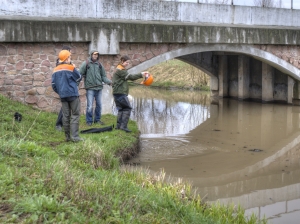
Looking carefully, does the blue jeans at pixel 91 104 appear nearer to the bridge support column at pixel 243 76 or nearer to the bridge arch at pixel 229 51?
the bridge arch at pixel 229 51

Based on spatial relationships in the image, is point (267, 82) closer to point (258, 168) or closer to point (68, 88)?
point (258, 168)

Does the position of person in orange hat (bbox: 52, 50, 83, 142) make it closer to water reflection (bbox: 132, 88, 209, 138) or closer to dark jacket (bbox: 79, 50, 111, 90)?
dark jacket (bbox: 79, 50, 111, 90)

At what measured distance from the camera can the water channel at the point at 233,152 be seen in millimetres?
6555

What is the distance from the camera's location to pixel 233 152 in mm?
9031

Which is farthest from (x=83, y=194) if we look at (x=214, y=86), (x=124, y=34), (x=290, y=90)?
(x=214, y=86)

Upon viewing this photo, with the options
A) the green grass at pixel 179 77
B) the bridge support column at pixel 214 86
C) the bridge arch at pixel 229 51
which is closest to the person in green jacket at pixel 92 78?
the bridge arch at pixel 229 51

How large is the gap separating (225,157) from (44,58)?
4336 mm

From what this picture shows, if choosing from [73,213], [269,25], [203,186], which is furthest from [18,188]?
[269,25]

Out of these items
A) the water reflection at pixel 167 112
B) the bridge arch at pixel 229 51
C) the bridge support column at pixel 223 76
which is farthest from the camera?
the bridge support column at pixel 223 76

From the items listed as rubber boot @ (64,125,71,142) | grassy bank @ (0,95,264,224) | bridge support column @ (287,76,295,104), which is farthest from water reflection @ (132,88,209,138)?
grassy bank @ (0,95,264,224)

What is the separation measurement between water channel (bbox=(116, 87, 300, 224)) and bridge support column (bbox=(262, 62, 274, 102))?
31.1 inches

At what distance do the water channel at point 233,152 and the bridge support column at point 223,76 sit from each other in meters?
2.71

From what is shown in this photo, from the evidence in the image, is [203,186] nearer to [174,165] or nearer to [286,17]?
[174,165]

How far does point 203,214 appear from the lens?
4.92 metres
